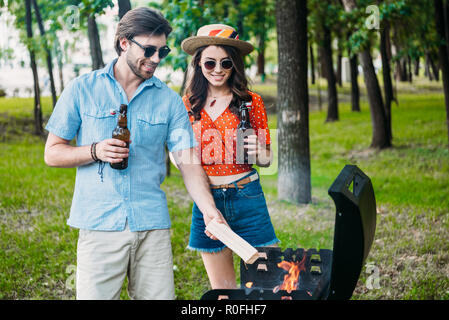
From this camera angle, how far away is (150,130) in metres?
2.37

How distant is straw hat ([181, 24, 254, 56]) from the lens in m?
2.69

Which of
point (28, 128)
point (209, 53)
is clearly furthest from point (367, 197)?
point (28, 128)

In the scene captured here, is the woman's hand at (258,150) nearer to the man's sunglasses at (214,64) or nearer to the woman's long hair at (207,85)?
the woman's long hair at (207,85)

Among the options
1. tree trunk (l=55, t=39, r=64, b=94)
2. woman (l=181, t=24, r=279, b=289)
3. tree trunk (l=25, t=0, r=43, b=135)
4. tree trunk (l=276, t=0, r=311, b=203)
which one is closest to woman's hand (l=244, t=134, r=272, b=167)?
woman (l=181, t=24, r=279, b=289)

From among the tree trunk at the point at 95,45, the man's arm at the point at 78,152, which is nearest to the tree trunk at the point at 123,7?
the tree trunk at the point at 95,45

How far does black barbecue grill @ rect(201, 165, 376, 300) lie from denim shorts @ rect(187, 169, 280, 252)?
101 millimetres

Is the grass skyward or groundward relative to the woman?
groundward

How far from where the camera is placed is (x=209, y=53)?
2725 mm

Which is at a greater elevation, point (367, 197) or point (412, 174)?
point (367, 197)

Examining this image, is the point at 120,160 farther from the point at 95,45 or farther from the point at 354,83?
the point at 354,83

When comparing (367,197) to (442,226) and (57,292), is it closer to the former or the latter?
(57,292)

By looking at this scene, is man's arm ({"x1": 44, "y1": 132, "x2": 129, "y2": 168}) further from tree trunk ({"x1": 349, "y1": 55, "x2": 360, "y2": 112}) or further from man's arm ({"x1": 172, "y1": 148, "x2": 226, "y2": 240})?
tree trunk ({"x1": 349, "y1": 55, "x2": 360, "y2": 112})

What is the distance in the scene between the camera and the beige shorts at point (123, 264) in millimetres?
2322
